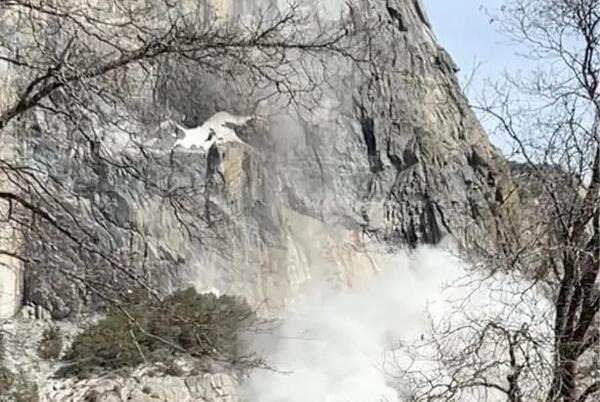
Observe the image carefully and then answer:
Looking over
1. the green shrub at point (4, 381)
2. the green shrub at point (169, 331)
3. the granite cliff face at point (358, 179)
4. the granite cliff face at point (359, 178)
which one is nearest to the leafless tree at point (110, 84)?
the green shrub at point (169, 331)

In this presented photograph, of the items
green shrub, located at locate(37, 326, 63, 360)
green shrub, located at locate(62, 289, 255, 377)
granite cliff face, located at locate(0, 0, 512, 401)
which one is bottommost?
green shrub, located at locate(62, 289, 255, 377)

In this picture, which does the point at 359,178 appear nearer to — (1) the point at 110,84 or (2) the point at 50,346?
(2) the point at 50,346

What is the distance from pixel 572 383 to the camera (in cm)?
543

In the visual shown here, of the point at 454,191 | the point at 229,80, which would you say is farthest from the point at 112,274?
the point at 454,191

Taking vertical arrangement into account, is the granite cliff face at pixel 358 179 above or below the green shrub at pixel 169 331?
above

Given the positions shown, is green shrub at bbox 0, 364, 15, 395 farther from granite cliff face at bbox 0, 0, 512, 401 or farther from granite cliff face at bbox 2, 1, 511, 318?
granite cliff face at bbox 2, 1, 511, 318

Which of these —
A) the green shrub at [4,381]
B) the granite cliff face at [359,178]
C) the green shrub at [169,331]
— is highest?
the granite cliff face at [359,178]

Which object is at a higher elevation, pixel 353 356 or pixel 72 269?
pixel 353 356

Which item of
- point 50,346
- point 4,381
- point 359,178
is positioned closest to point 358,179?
point 359,178

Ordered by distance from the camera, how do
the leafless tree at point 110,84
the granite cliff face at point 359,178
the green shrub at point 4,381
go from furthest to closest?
the granite cliff face at point 359,178 → the green shrub at point 4,381 → the leafless tree at point 110,84

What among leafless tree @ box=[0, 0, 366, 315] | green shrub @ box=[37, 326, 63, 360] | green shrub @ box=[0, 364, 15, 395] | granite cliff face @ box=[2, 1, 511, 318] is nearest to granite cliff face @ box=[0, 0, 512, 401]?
granite cliff face @ box=[2, 1, 511, 318]

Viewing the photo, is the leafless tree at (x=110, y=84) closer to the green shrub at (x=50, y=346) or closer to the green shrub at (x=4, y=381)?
the green shrub at (x=4, y=381)

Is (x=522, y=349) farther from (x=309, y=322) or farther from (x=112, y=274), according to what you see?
(x=309, y=322)

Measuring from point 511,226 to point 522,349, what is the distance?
1.40 metres
